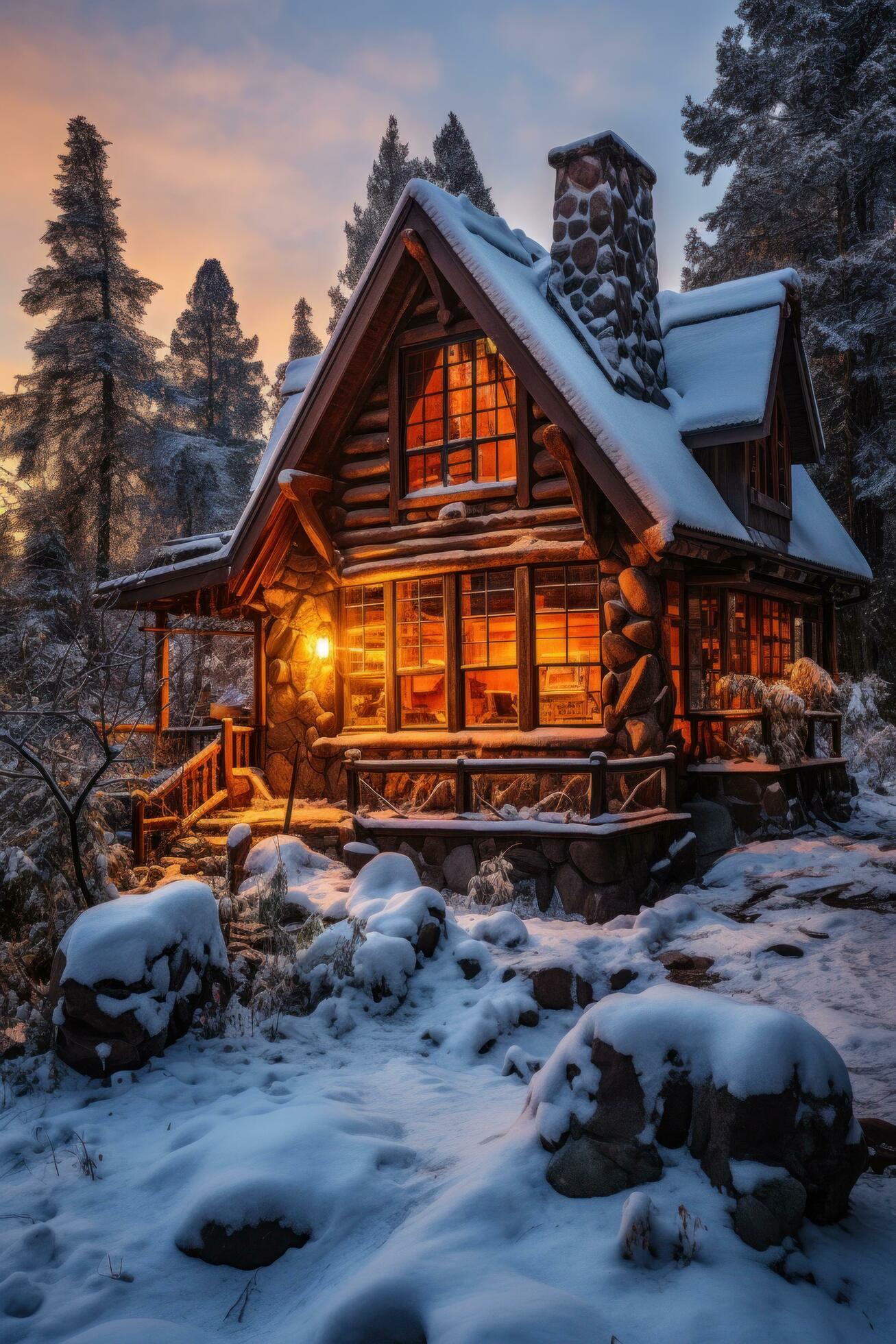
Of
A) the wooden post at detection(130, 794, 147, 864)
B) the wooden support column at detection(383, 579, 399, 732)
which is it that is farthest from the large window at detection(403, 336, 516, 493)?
the wooden post at detection(130, 794, 147, 864)

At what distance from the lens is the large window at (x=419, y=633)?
12.8 m

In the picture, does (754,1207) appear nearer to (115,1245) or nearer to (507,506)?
(115,1245)

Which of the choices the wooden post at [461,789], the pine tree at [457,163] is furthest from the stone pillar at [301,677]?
the pine tree at [457,163]

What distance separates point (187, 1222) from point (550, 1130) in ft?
5.06

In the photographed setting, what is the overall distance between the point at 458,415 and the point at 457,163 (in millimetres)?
26574

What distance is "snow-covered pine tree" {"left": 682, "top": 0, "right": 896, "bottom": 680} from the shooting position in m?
20.3

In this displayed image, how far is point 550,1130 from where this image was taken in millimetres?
3869

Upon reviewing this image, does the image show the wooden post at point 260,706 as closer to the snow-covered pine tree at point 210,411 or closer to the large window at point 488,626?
the large window at point 488,626

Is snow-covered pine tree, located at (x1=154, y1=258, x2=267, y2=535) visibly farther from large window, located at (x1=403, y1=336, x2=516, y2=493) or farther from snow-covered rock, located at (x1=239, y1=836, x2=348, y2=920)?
snow-covered rock, located at (x1=239, y1=836, x2=348, y2=920)

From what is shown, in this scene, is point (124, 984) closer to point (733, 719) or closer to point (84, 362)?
point (733, 719)

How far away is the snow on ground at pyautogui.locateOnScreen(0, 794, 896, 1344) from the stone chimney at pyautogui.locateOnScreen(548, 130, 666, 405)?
837 cm

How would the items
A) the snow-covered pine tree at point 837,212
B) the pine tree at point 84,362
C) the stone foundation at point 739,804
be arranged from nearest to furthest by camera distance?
the stone foundation at point 739,804, the snow-covered pine tree at point 837,212, the pine tree at point 84,362

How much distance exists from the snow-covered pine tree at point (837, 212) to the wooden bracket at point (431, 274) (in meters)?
11.5

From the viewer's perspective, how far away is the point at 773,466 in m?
13.9
